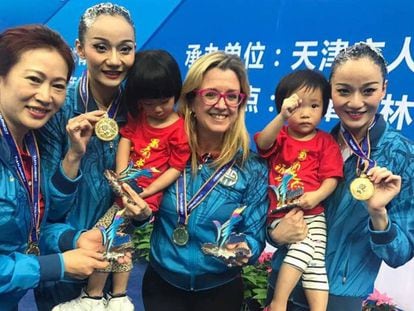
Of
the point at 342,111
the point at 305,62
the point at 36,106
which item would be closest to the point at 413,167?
the point at 342,111

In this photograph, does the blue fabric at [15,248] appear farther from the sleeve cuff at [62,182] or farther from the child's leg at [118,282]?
the child's leg at [118,282]

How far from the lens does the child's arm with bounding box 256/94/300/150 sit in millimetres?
2524

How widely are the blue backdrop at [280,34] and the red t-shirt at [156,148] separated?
210 centimetres

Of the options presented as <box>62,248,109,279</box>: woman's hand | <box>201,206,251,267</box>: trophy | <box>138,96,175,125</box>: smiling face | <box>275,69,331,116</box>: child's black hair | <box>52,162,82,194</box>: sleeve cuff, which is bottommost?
<box>62,248,109,279</box>: woman's hand

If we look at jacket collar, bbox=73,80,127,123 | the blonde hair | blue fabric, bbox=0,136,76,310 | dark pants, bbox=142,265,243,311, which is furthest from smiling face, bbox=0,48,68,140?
dark pants, bbox=142,265,243,311

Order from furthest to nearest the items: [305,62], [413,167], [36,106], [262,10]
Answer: [262,10]
[305,62]
[413,167]
[36,106]

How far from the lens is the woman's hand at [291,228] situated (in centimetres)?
260

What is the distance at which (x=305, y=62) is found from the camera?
485 centimetres

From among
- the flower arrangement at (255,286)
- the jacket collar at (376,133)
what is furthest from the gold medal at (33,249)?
the flower arrangement at (255,286)

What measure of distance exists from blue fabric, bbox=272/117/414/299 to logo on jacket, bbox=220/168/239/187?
0.46 m

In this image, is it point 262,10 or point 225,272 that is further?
point 262,10

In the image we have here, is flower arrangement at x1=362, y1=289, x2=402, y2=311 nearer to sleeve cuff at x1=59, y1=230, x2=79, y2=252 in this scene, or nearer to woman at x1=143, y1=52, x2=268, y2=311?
woman at x1=143, y1=52, x2=268, y2=311

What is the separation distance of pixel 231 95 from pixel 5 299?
4.35ft

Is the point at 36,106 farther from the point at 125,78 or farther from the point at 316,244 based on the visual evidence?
the point at 316,244
